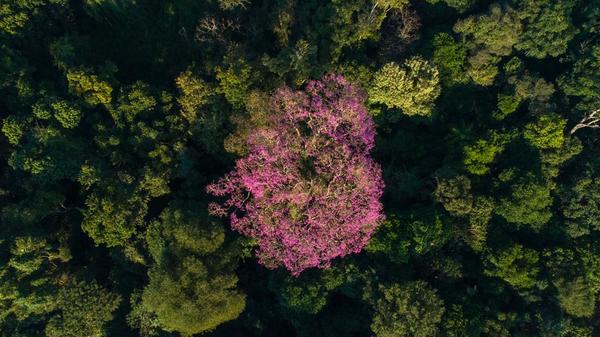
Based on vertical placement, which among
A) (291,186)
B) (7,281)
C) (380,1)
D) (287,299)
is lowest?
(7,281)

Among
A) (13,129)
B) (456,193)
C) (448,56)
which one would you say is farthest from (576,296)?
(13,129)

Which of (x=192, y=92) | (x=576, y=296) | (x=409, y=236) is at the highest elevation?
(x=192, y=92)

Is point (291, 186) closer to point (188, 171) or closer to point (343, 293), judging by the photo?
point (188, 171)

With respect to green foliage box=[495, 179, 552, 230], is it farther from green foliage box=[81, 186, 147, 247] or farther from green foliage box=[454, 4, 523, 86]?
green foliage box=[81, 186, 147, 247]

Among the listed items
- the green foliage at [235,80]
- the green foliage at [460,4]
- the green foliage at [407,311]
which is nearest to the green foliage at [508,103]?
the green foliage at [460,4]

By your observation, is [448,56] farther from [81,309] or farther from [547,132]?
[81,309]

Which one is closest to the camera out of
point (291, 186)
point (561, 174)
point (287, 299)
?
point (291, 186)

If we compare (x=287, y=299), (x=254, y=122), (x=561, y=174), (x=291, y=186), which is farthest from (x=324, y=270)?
(x=561, y=174)
